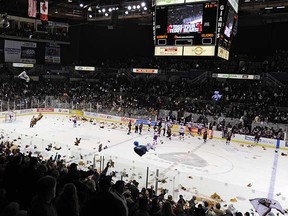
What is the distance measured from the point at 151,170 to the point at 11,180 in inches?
209

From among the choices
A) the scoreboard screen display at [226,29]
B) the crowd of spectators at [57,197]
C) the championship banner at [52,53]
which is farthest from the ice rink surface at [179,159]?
the championship banner at [52,53]

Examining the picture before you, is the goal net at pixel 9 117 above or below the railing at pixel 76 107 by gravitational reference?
below

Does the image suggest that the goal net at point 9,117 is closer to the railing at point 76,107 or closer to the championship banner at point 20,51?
the railing at point 76,107

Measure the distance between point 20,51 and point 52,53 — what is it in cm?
442

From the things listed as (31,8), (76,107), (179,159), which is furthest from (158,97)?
(179,159)

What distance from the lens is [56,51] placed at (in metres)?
39.2

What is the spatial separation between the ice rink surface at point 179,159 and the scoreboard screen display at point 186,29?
5.00 meters

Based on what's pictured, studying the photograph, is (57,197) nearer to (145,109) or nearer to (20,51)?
(145,109)

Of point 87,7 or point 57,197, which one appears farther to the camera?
point 87,7

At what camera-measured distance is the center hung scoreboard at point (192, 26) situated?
444 inches

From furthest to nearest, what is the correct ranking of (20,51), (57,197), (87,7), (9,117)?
(20,51), (87,7), (9,117), (57,197)

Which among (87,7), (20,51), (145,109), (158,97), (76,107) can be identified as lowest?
(76,107)

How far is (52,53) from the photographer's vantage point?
127 ft

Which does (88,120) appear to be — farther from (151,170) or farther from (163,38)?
(151,170)
